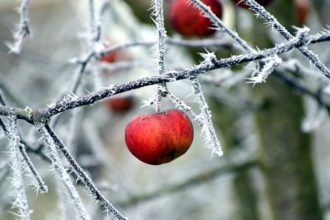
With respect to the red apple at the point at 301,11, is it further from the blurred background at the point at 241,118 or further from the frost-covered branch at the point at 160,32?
the frost-covered branch at the point at 160,32

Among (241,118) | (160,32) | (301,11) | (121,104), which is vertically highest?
(121,104)

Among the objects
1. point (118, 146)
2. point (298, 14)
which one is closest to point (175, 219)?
point (298, 14)

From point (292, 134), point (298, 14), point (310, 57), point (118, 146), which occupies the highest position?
point (118, 146)

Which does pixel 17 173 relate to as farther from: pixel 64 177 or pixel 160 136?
pixel 160 136

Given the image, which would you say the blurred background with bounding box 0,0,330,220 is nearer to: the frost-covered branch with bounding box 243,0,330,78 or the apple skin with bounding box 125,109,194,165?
the apple skin with bounding box 125,109,194,165

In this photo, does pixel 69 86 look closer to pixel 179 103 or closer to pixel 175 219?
pixel 179 103

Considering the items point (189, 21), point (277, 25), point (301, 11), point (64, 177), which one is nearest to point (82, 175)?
point (64, 177)

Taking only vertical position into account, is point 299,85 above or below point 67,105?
above

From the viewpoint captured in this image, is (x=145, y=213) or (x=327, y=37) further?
(x=145, y=213)
